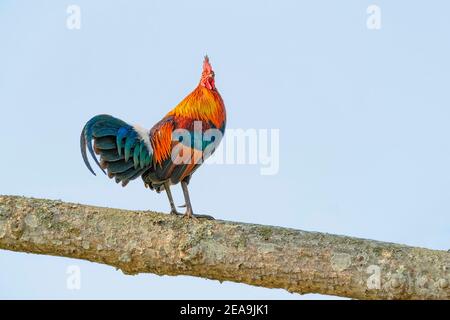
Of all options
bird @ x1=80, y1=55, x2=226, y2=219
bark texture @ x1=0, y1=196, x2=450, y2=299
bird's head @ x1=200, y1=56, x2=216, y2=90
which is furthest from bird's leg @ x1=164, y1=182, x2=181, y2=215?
bird's head @ x1=200, y1=56, x2=216, y2=90

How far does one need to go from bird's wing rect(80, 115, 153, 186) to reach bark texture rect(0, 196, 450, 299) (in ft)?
1.63

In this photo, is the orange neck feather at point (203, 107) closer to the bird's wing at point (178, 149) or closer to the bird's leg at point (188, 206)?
the bird's wing at point (178, 149)

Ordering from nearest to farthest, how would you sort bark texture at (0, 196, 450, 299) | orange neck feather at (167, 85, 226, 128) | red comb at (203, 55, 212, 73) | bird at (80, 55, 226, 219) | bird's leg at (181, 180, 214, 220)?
bark texture at (0, 196, 450, 299)
bird's leg at (181, 180, 214, 220)
bird at (80, 55, 226, 219)
orange neck feather at (167, 85, 226, 128)
red comb at (203, 55, 212, 73)

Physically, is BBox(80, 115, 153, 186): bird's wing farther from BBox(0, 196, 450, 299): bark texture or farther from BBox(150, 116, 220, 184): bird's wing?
BBox(0, 196, 450, 299): bark texture

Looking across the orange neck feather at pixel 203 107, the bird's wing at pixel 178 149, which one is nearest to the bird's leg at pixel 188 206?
the bird's wing at pixel 178 149

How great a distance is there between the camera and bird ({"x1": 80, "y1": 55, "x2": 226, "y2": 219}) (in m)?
5.88

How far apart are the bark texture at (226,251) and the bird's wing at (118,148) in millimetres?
496

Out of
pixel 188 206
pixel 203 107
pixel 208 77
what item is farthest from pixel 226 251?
pixel 208 77

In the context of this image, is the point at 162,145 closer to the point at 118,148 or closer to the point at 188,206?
the point at 118,148

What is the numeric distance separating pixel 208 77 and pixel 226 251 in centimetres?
182

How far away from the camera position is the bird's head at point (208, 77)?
6.46m

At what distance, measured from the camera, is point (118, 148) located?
5.93 m

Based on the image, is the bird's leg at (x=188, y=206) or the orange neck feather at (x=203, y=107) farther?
the orange neck feather at (x=203, y=107)
